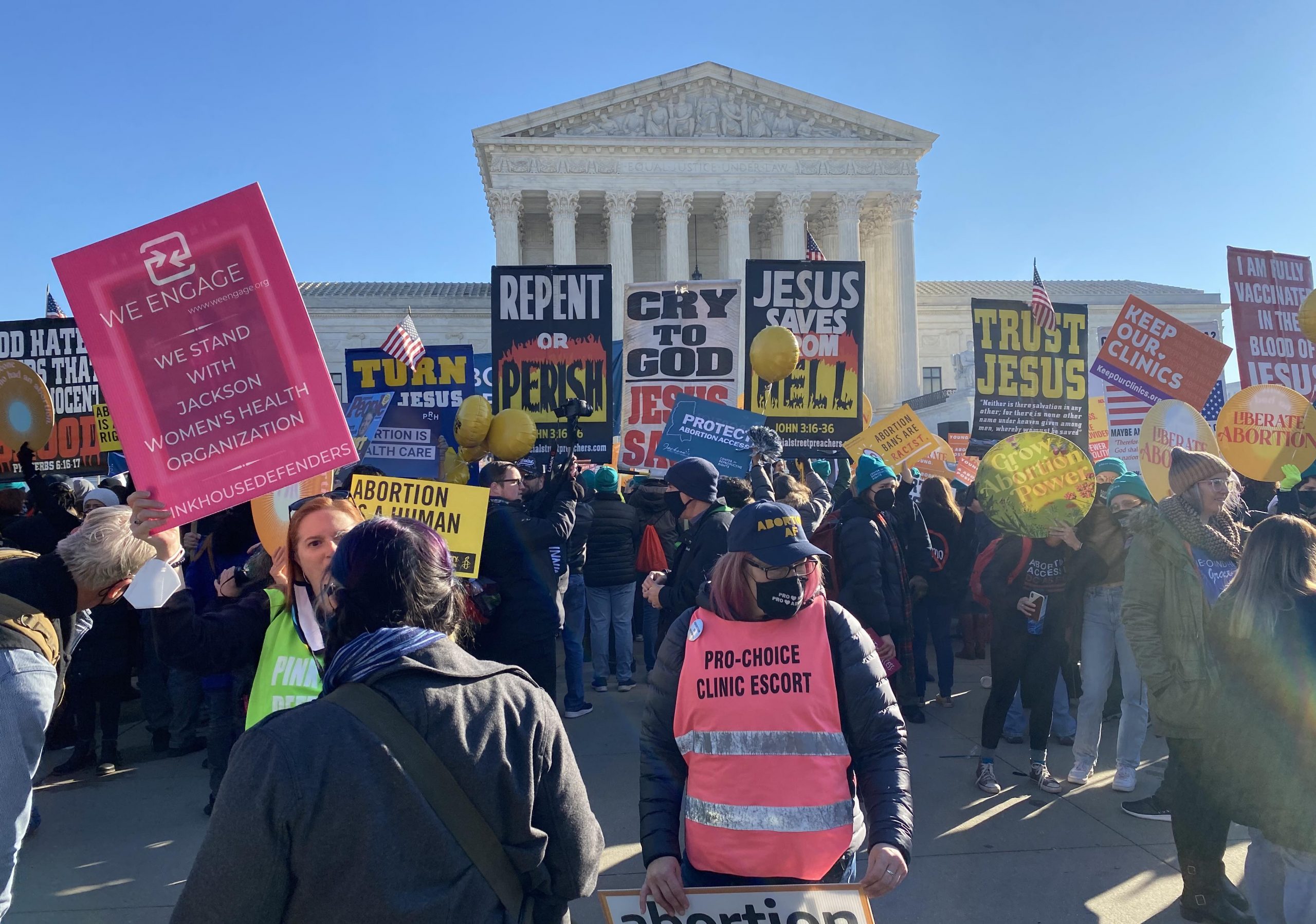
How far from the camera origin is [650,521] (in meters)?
7.47

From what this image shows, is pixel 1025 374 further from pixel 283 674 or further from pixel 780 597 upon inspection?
pixel 283 674

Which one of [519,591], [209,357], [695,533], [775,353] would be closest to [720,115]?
[775,353]

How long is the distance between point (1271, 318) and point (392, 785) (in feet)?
28.0

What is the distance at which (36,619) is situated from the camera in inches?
108

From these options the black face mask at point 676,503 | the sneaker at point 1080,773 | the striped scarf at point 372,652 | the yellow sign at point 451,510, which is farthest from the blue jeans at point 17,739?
the sneaker at point 1080,773

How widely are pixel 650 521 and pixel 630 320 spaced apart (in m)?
1.74

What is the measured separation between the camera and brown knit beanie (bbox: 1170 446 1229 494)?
3812mm

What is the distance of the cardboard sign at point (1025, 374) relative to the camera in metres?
7.98

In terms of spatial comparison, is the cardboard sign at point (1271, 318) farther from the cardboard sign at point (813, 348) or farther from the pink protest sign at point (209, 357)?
the pink protest sign at point (209, 357)

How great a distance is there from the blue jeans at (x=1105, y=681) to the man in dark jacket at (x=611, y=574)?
344 cm

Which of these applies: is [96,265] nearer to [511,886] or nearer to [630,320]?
[511,886]

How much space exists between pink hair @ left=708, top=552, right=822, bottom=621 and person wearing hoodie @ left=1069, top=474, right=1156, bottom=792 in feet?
10.8

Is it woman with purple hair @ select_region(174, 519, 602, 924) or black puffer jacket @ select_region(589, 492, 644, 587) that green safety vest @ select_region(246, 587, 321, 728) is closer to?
woman with purple hair @ select_region(174, 519, 602, 924)

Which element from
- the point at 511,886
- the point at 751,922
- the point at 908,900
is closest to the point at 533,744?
the point at 511,886
